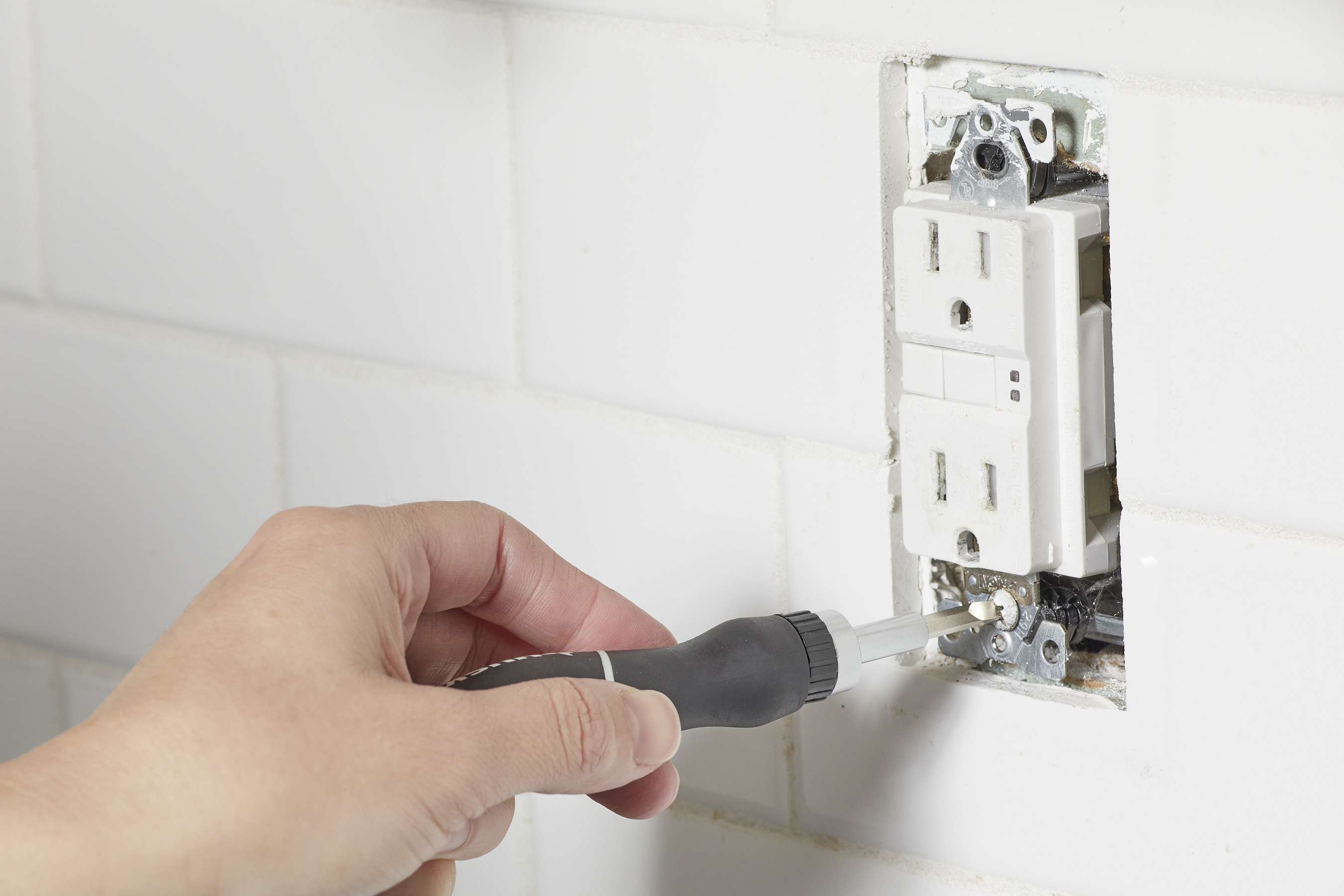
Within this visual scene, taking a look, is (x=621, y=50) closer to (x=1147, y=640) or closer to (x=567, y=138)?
(x=567, y=138)

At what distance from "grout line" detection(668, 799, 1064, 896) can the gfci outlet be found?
8 cm

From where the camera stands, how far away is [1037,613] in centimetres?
57

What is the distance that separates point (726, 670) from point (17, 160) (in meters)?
0.55

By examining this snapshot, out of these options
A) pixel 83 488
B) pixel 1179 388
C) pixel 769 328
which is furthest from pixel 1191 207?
pixel 83 488

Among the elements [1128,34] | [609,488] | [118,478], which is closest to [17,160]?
[118,478]

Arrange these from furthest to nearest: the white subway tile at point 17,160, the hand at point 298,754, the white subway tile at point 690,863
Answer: the white subway tile at point 17,160 < the white subway tile at point 690,863 < the hand at point 298,754

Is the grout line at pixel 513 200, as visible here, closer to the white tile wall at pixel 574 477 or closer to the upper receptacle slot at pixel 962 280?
the white tile wall at pixel 574 477

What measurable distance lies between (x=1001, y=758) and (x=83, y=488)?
0.55 metres

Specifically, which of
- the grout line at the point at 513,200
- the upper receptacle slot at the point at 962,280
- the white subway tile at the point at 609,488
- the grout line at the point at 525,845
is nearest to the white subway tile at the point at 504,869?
the grout line at the point at 525,845

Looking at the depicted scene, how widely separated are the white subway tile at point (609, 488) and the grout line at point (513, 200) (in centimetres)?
2

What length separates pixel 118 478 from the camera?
876mm

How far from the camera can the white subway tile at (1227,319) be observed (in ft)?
1.55

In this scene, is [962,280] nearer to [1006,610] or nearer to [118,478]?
[1006,610]

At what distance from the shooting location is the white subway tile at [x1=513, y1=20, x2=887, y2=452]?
22.9 inches
